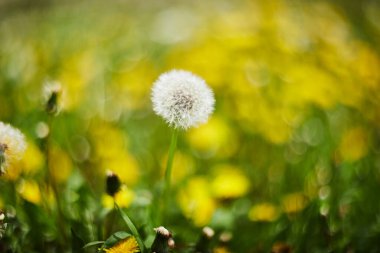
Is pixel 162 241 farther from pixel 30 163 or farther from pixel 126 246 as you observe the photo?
pixel 30 163

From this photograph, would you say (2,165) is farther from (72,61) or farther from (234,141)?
(72,61)

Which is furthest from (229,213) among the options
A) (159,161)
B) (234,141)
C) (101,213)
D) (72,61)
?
(72,61)

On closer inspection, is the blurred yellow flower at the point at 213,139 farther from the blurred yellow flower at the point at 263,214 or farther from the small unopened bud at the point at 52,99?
the small unopened bud at the point at 52,99

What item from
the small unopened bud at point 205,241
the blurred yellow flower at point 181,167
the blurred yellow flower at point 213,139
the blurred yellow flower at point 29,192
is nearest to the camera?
the small unopened bud at point 205,241

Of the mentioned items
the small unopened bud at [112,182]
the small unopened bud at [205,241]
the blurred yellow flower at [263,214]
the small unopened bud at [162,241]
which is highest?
the small unopened bud at [112,182]

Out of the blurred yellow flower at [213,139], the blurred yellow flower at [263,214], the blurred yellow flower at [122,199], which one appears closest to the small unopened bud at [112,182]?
the blurred yellow flower at [122,199]

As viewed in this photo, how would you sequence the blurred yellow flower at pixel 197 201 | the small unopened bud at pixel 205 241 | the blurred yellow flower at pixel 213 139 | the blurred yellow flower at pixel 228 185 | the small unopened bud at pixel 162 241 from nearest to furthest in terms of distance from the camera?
the small unopened bud at pixel 162 241 → the small unopened bud at pixel 205 241 → the blurred yellow flower at pixel 197 201 → the blurred yellow flower at pixel 228 185 → the blurred yellow flower at pixel 213 139

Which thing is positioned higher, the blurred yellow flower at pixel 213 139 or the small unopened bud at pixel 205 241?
the small unopened bud at pixel 205 241
